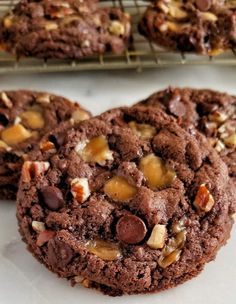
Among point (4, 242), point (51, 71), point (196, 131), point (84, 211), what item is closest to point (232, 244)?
point (196, 131)

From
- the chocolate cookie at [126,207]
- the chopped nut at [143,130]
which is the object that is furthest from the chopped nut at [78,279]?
the chopped nut at [143,130]

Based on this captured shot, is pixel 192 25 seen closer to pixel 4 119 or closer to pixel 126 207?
pixel 4 119

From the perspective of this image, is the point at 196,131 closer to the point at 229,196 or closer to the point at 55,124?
the point at 229,196

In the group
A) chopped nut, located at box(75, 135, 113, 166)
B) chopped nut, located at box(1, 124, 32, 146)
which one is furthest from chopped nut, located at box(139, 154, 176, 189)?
chopped nut, located at box(1, 124, 32, 146)

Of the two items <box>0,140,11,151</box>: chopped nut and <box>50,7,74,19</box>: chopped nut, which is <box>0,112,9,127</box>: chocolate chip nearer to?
<box>0,140,11,151</box>: chopped nut

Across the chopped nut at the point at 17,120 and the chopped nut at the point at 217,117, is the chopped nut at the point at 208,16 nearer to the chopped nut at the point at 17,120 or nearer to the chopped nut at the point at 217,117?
the chopped nut at the point at 217,117

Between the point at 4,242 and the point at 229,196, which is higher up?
the point at 229,196
